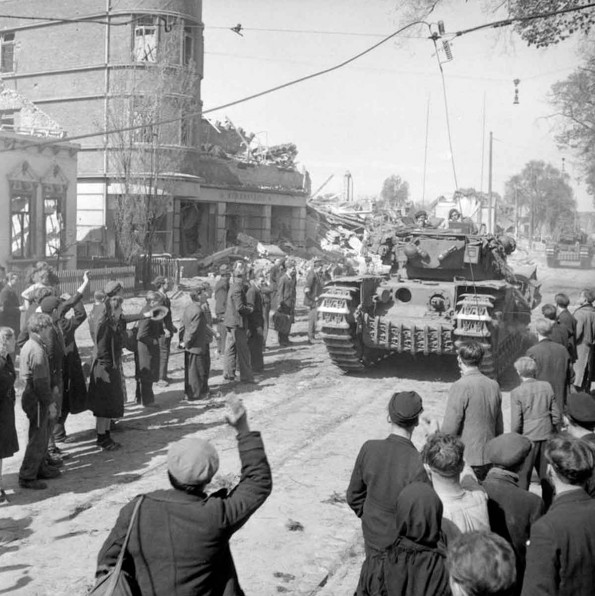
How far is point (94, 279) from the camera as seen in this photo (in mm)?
24453

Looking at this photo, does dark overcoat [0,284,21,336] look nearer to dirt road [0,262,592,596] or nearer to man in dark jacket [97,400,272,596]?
dirt road [0,262,592,596]

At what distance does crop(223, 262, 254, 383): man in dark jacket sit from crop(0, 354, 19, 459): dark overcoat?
5669mm

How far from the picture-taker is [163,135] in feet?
100

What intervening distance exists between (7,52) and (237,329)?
3009 cm

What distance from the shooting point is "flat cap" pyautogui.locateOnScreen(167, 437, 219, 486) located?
3.50m

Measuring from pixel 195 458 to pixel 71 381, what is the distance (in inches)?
242

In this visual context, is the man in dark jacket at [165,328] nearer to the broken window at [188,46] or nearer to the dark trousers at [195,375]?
the dark trousers at [195,375]

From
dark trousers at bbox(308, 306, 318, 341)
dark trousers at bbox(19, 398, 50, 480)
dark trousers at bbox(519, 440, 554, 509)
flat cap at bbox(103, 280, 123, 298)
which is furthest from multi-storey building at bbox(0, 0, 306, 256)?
dark trousers at bbox(519, 440, 554, 509)

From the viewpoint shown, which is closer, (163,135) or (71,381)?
(71,381)

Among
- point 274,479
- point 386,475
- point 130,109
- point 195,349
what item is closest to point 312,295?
point 195,349

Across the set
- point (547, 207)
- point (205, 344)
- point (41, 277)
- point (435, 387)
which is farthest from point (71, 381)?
point (547, 207)

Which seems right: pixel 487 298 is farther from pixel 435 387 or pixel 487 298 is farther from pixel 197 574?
pixel 197 574

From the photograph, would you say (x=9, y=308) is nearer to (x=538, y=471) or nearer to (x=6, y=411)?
(x=6, y=411)

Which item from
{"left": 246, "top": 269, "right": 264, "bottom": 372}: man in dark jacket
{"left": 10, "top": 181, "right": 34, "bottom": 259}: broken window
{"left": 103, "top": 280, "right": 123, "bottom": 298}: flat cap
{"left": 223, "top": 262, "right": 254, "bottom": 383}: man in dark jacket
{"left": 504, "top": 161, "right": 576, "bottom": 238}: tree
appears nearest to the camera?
{"left": 103, "top": 280, "right": 123, "bottom": 298}: flat cap
